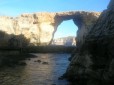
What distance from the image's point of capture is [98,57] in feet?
79.2

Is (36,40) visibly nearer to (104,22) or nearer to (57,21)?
(57,21)

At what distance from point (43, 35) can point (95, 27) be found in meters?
123

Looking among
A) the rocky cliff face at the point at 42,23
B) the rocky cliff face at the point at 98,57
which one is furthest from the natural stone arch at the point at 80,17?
the rocky cliff face at the point at 98,57

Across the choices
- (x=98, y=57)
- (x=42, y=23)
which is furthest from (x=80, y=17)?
(x=98, y=57)

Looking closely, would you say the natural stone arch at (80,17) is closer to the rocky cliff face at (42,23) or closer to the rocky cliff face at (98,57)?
the rocky cliff face at (42,23)

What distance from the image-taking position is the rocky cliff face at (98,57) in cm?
2227

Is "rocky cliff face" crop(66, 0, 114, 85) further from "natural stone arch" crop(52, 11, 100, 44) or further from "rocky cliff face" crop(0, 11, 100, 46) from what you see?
"natural stone arch" crop(52, 11, 100, 44)

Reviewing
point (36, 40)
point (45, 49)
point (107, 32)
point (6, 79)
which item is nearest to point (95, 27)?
point (107, 32)

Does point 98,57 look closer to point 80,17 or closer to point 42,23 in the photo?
point 80,17

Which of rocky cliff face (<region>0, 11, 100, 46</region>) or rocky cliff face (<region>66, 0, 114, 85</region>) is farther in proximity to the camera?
rocky cliff face (<region>0, 11, 100, 46</region>)

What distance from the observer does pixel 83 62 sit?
83.8 feet

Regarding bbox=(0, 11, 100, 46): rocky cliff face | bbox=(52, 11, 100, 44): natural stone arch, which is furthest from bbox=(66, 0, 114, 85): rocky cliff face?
bbox=(52, 11, 100, 44): natural stone arch

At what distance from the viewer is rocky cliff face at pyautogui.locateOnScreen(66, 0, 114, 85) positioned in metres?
22.3

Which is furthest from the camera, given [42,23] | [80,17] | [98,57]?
[42,23]
